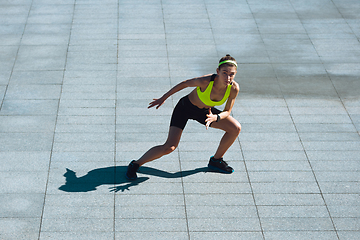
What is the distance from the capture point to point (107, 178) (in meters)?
6.05

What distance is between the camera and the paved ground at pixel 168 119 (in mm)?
5512

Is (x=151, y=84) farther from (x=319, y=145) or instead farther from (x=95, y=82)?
(x=319, y=145)

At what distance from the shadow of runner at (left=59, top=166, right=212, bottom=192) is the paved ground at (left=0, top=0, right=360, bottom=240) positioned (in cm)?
2

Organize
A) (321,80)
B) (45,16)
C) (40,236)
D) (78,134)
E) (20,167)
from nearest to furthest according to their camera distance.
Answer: (40,236) → (20,167) → (78,134) → (321,80) → (45,16)

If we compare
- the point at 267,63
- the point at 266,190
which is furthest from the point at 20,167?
the point at 267,63

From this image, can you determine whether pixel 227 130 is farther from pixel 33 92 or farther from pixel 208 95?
pixel 33 92

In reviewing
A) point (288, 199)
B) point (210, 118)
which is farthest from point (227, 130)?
point (288, 199)

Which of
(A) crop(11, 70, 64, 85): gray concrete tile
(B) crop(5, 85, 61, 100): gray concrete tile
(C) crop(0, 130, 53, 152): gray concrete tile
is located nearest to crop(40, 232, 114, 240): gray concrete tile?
(C) crop(0, 130, 53, 152): gray concrete tile

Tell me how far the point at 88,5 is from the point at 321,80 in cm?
611

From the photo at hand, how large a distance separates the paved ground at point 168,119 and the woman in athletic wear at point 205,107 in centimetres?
48

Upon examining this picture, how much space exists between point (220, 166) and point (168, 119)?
1.47 metres

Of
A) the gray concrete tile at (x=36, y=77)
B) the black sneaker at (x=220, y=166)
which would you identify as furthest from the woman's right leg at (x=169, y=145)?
the gray concrete tile at (x=36, y=77)

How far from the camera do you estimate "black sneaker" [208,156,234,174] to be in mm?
6199

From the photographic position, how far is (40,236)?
16.9 feet
